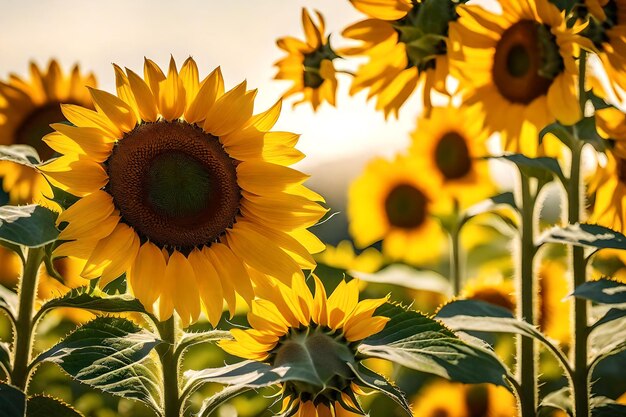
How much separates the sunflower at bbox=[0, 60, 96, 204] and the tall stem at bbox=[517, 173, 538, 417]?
1.19m

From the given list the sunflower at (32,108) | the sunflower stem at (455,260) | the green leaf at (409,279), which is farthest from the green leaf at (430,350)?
the sunflower at (32,108)

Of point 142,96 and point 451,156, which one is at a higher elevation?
point 142,96

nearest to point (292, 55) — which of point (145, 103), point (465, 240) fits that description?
point (145, 103)

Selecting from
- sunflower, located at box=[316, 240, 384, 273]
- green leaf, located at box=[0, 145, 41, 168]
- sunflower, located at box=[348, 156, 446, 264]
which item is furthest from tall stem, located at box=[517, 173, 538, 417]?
sunflower, located at box=[348, 156, 446, 264]

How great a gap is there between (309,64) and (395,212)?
1.53 m

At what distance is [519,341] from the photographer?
141 cm

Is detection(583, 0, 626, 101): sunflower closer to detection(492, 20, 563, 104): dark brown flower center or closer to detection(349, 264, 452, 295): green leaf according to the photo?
detection(492, 20, 563, 104): dark brown flower center

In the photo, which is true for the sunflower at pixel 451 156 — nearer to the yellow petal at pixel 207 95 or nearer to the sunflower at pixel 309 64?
the sunflower at pixel 309 64

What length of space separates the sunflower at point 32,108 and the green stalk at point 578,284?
1299mm

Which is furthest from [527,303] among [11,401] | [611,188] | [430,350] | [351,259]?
[351,259]

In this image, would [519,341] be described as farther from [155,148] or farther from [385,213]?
[385,213]

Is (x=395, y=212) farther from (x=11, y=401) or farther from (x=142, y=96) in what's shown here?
(x=11, y=401)

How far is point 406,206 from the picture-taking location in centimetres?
301

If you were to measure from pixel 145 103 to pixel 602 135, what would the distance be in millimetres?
764
